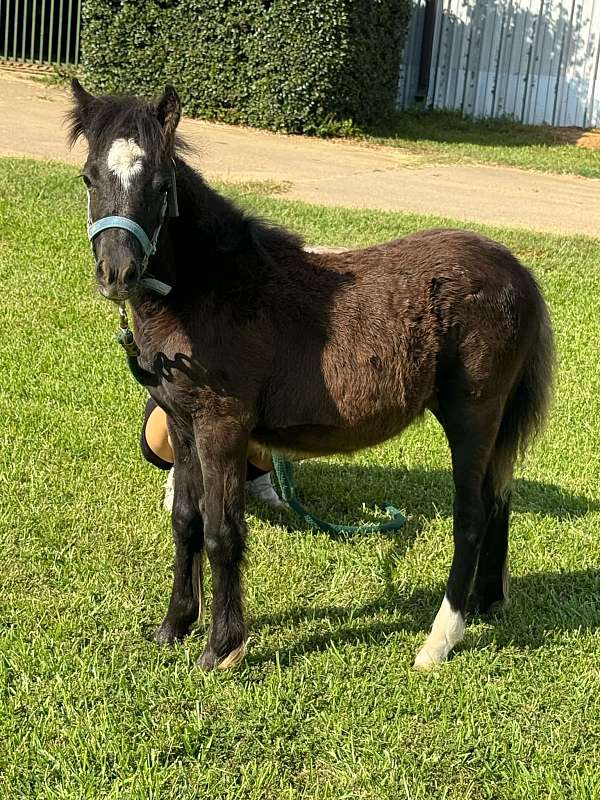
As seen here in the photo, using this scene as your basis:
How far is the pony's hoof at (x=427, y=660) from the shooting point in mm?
3891

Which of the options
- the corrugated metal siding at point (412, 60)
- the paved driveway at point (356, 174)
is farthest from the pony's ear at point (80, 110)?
the corrugated metal siding at point (412, 60)

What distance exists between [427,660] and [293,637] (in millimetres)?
569

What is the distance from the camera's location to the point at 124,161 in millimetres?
3105

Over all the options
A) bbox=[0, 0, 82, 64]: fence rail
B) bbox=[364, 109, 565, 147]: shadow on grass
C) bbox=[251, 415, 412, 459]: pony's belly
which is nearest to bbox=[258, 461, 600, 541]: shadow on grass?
bbox=[251, 415, 412, 459]: pony's belly

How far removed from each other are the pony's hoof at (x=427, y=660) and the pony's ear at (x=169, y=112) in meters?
2.22

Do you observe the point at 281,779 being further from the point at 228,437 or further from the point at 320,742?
the point at 228,437

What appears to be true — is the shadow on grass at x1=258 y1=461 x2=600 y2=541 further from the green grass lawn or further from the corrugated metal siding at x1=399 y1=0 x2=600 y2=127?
the corrugated metal siding at x1=399 y1=0 x2=600 y2=127

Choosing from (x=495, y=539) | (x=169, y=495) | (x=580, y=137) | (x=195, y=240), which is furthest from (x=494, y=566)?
(x=580, y=137)

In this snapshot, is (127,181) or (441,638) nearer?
(127,181)

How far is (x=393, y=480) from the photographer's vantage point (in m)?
5.68

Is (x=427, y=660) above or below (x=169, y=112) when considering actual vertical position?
below

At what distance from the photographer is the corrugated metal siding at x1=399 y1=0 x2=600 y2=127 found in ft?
63.4

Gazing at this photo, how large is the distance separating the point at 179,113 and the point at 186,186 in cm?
31

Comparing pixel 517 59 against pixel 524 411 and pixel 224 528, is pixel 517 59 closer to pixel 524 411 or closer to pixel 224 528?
pixel 524 411
